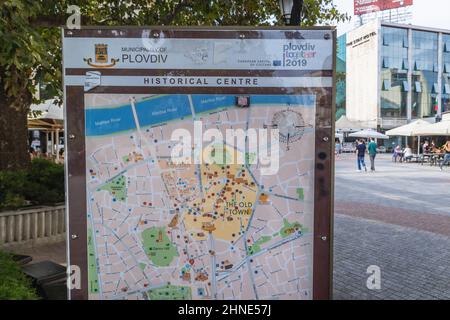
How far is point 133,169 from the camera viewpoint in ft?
10.7

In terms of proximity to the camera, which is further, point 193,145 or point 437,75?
point 437,75

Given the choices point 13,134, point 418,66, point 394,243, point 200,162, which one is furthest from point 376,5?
point 200,162

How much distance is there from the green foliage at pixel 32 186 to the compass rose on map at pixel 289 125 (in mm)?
5395

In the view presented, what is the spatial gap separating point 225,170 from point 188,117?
49cm

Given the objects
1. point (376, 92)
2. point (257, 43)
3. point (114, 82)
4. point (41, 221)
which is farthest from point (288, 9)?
point (376, 92)

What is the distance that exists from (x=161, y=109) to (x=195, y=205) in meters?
0.77

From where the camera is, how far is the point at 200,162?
3.28 meters

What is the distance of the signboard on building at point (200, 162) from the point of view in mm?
3141

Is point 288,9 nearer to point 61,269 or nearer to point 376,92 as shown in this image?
point 61,269

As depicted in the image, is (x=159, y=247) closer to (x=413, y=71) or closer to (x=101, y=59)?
(x=101, y=59)

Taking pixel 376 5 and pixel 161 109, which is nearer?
pixel 161 109

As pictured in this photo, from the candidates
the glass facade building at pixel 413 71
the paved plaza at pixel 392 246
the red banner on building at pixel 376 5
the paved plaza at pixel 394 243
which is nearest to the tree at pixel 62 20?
the paved plaza at pixel 392 246

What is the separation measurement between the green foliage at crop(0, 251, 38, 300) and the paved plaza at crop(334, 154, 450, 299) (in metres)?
3.22

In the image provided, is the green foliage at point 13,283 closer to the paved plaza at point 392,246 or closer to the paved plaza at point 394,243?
the paved plaza at point 392,246
